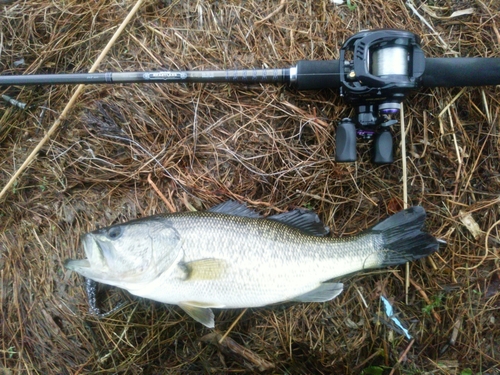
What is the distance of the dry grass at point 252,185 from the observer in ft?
9.71

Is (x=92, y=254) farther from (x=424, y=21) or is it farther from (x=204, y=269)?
(x=424, y=21)

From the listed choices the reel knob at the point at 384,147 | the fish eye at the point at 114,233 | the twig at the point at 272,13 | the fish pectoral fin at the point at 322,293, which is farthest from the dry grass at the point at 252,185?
the fish eye at the point at 114,233

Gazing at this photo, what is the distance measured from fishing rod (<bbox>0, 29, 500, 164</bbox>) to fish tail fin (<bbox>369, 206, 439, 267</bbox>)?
0.47 m

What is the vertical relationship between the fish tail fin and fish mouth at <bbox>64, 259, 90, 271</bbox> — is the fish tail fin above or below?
below

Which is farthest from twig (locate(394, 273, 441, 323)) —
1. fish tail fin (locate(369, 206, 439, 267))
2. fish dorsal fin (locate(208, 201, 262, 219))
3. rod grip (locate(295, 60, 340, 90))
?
rod grip (locate(295, 60, 340, 90))

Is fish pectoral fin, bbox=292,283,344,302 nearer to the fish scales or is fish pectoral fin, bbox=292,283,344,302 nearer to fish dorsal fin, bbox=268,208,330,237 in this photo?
the fish scales

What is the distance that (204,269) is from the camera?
2.50m

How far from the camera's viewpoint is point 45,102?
3.22 metres

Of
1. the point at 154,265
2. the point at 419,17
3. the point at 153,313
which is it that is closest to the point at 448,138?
the point at 419,17

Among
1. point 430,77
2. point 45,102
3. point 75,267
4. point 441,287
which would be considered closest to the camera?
point 75,267

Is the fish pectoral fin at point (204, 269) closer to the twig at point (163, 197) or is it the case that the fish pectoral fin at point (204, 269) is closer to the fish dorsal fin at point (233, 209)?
the fish dorsal fin at point (233, 209)

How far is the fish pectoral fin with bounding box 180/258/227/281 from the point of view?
2486mm

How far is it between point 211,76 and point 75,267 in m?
1.62

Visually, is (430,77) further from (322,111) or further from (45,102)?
(45,102)
